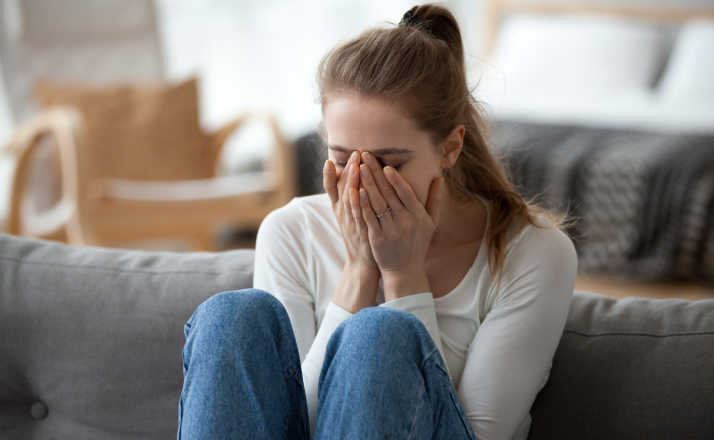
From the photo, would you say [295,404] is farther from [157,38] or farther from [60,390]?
[157,38]

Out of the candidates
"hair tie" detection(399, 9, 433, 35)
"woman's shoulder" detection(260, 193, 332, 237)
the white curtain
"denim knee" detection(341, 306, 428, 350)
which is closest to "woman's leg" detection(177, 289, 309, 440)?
"denim knee" detection(341, 306, 428, 350)

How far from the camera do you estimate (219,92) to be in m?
4.02

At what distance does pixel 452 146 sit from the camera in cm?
122

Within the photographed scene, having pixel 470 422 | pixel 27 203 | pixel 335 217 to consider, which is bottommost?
pixel 27 203

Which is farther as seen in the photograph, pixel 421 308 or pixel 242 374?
pixel 421 308

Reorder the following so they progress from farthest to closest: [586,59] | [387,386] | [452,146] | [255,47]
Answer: [255,47]
[586,59]
[452,146]
[387,386]

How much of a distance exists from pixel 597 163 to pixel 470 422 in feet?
6.68

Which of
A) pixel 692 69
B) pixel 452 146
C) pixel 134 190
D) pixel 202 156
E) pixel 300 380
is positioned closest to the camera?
pixel 300 380

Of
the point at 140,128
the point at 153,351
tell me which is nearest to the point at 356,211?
the point at 153,351

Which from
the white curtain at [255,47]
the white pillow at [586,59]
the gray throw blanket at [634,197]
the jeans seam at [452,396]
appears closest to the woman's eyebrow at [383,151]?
the jeans seam at [452,396]

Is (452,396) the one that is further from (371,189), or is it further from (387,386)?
(371,189)

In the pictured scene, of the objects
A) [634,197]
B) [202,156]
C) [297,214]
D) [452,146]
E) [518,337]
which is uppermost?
[452,146]

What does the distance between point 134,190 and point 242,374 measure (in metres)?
1.91

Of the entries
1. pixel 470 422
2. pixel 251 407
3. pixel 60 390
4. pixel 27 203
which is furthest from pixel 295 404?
pixel 27 203
